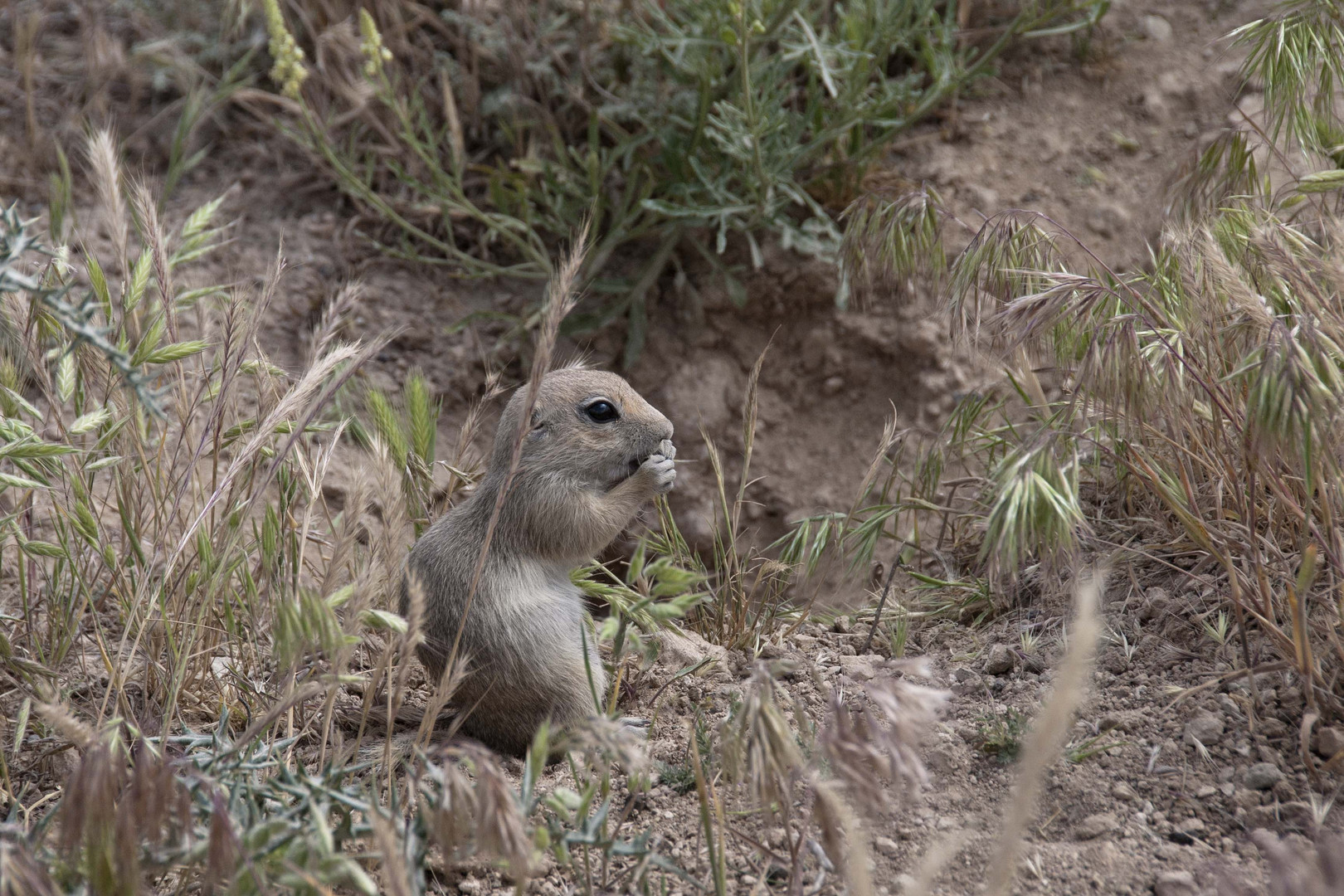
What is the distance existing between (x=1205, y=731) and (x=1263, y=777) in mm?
175

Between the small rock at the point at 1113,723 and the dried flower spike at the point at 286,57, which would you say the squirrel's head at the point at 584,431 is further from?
the small rock at the point at 1113,723

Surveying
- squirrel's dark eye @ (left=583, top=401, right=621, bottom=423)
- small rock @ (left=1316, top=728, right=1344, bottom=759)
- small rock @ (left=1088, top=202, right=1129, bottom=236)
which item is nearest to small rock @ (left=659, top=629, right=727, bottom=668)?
squirrel's dark eye @ (left=583, top=401, right=621, bottom=423)

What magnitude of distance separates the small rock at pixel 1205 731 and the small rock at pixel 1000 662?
0.54m

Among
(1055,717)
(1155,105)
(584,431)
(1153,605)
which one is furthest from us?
(1155,105)

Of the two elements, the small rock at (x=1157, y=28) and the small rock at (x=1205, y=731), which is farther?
the small rock at (x=1157, y=28)

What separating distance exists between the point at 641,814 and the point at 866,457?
2.58 metres

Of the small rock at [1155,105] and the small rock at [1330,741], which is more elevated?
the small rock at [1155,105]

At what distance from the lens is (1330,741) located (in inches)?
94.3

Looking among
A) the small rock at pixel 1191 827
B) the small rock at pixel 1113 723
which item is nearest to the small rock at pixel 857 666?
the small rock at pixel 1113 723

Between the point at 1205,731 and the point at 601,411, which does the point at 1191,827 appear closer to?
the point at 1205,731

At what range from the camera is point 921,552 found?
12.8ft

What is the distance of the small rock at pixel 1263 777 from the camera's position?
240cm

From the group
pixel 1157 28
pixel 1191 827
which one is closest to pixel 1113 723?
pixel 1191 827

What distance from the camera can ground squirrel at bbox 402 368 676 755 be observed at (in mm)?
2969
